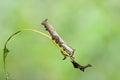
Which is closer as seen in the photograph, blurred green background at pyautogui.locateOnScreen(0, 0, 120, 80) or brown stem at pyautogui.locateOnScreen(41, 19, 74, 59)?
brown stem at pyautogui.locateOnScreen(41, 19, 74, 59)

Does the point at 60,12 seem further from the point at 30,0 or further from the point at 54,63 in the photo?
the point at 54,63

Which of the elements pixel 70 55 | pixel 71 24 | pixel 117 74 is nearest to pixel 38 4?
pixel 71 24

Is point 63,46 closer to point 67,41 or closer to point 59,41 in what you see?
point 59,41

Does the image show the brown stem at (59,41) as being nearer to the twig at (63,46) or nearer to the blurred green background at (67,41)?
the twig at (63,46)

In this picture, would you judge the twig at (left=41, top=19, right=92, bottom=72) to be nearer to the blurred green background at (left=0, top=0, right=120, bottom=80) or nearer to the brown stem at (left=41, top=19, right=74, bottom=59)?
the brown stem at (left=41, top=19, right=74, bottom=59)

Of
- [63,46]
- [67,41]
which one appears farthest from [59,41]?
[67,41]

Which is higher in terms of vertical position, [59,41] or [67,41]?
[67,41]

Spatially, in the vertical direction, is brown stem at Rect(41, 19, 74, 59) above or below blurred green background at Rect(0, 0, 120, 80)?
below

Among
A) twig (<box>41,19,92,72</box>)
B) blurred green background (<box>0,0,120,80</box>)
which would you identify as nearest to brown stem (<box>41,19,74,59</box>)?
twig (<box>41,19,92,72</box>)

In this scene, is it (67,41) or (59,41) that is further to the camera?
(67,41)

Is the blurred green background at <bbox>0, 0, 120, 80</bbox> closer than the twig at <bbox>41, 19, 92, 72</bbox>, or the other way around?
the twig at <bbox>41, 19, 92, 72</bbox>
